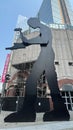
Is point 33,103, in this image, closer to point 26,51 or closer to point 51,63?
point 51,63

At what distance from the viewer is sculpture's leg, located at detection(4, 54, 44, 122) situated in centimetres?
814

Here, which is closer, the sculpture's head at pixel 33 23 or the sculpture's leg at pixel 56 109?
the sculpture's leg at pixel 56 109

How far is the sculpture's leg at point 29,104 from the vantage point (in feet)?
26.7

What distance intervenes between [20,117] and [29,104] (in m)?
0.96

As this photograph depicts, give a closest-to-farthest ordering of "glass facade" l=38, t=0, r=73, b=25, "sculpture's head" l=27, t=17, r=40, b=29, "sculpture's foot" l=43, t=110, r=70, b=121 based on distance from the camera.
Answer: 1. "sculpture's foot" l=43, t=110, r=70, b=121
2. "sculpture's head" l=27, t=17, r=40, b=29
3. "glass facade" l=38, t=0, r=73, b=25

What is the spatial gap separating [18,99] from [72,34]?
1832 cm

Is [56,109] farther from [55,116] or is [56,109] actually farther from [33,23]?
[33,23]

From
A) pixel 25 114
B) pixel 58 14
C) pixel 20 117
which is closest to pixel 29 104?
pixel 25 114

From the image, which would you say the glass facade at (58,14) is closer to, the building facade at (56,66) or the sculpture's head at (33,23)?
the building facade at (56,66)

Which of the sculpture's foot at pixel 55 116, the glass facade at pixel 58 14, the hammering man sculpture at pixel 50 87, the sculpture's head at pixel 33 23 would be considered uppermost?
the glass facade at pixel 58 14

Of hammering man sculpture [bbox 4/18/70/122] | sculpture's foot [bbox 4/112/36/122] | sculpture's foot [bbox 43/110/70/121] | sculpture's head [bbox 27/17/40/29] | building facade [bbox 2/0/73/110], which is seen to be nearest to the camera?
sculpture's foot [bbox 4/112/36/122]

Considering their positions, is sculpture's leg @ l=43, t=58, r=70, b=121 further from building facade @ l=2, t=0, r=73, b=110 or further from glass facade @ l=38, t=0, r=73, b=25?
glass facade @ l=38, t=0, r=73, b=25

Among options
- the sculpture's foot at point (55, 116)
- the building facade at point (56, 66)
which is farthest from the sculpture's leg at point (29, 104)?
the building facade at point (56, 66)

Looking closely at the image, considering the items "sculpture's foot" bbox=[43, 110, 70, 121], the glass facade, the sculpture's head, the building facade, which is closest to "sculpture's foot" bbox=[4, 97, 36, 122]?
"sculpture's foot" bbox=[43, 110, 70, 121]
